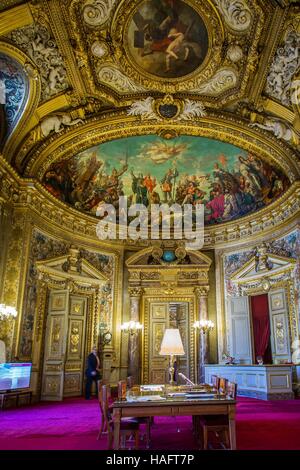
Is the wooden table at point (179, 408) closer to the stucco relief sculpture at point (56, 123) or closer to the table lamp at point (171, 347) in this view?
the table lamp at point (171, 347)

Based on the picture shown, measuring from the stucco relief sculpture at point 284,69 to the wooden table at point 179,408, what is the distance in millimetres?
8678

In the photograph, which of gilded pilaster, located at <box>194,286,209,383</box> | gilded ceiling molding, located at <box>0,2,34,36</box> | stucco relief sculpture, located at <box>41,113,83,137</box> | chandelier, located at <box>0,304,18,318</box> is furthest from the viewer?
gilded pilaster, located at <box>194,286,209,383</box>

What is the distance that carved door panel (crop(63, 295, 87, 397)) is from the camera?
11.7 meters

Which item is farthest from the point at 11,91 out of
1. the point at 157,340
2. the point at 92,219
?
the point at 157,340

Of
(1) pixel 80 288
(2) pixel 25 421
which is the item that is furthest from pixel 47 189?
(2) pixel 25 421

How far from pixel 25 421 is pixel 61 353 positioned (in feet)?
12.8

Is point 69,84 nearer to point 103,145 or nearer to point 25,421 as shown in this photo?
point 103,145

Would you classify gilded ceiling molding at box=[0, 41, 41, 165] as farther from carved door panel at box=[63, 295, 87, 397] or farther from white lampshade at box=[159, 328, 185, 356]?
white lampshade at box=[159, 328, 185, 356]

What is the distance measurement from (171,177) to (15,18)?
7.77m

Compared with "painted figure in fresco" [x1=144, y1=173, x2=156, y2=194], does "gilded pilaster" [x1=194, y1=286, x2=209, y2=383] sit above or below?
below

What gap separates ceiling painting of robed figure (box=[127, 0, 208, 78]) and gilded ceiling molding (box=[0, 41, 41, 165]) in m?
2.68

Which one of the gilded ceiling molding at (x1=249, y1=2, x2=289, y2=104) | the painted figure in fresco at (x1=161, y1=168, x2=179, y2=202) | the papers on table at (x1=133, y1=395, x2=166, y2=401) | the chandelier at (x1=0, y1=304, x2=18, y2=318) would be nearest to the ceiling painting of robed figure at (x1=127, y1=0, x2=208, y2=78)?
the gilded ceiling molding at (x1=249, y1=2, x2=289, y2=104)

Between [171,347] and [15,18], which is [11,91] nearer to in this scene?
[15,18]

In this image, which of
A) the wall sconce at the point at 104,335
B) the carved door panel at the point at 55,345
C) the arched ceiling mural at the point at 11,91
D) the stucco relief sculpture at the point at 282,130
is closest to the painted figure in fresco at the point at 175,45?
the stucco relief sculpture at the point at 282,130
